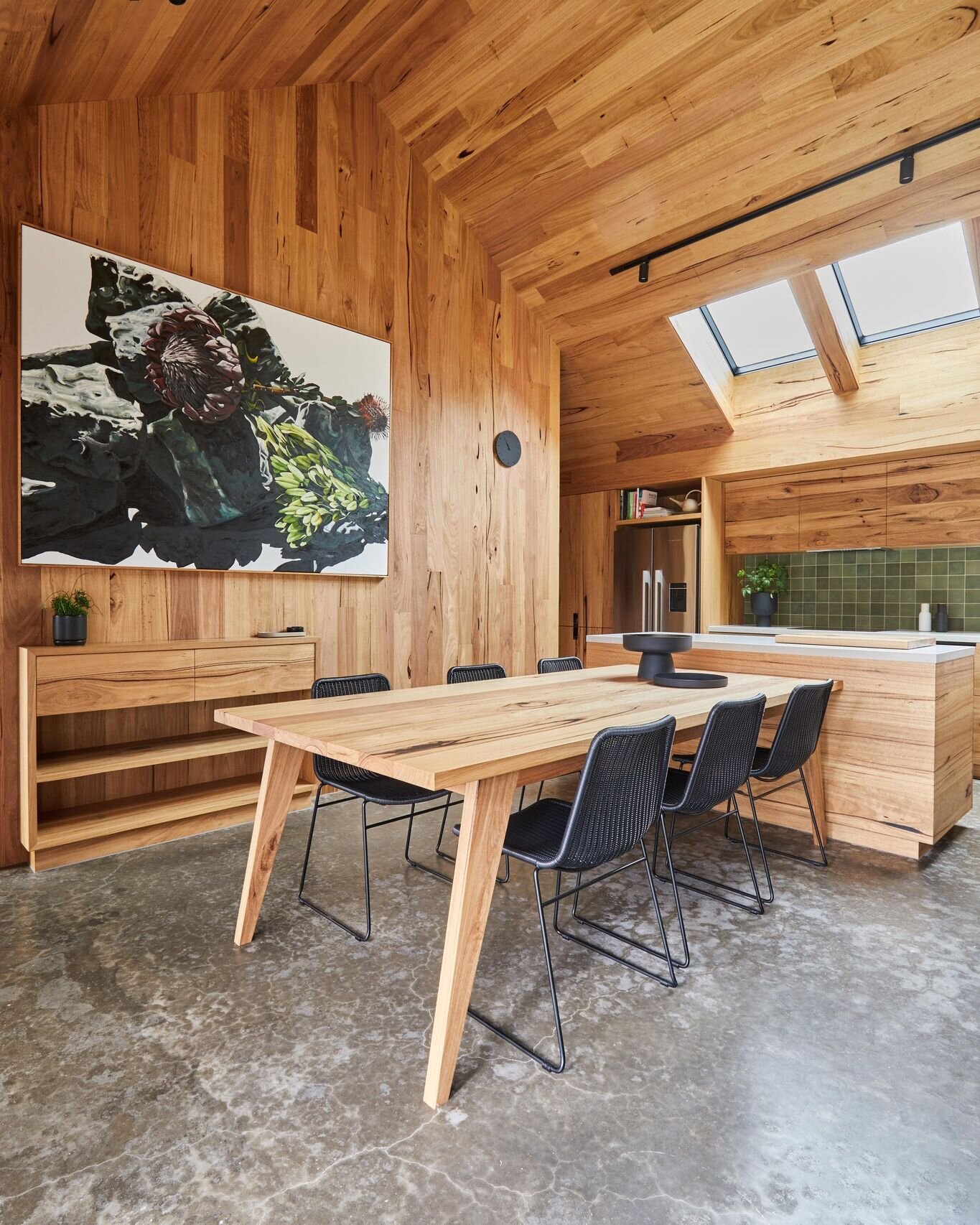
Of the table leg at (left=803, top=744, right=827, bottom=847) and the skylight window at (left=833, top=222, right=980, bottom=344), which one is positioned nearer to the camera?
the table leg at (left=803, top=744, right=827, bottom=847)

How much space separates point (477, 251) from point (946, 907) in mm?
4476

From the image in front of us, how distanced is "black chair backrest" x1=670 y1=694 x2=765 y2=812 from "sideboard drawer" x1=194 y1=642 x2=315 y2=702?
2.02 m

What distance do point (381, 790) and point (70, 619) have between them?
4.96 ft

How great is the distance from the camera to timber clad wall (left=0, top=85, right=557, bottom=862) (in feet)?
9.84

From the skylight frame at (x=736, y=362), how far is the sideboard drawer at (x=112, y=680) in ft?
13.8

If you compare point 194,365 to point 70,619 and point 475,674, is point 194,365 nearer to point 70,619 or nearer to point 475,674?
point 70,619

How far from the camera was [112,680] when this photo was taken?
9.57 ft

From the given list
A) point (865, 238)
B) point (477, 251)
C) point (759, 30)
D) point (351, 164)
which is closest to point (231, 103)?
point (351, 164)

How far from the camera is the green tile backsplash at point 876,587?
491 centimetres

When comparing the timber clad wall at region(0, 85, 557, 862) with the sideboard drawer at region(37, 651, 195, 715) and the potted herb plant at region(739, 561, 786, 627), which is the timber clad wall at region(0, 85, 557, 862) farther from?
the potted herb plant at region(739, 561, 786, 627)

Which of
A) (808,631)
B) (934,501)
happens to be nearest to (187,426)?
(808,631)

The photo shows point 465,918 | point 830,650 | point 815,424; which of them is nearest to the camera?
point 465,918

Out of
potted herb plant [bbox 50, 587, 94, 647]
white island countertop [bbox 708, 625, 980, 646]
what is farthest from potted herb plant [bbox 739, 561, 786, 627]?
potted herb plant [bbox 50, 587, 94, 647]

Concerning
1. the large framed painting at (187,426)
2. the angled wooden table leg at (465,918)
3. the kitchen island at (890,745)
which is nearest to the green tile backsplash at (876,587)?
the kitchen island at (890,745)
